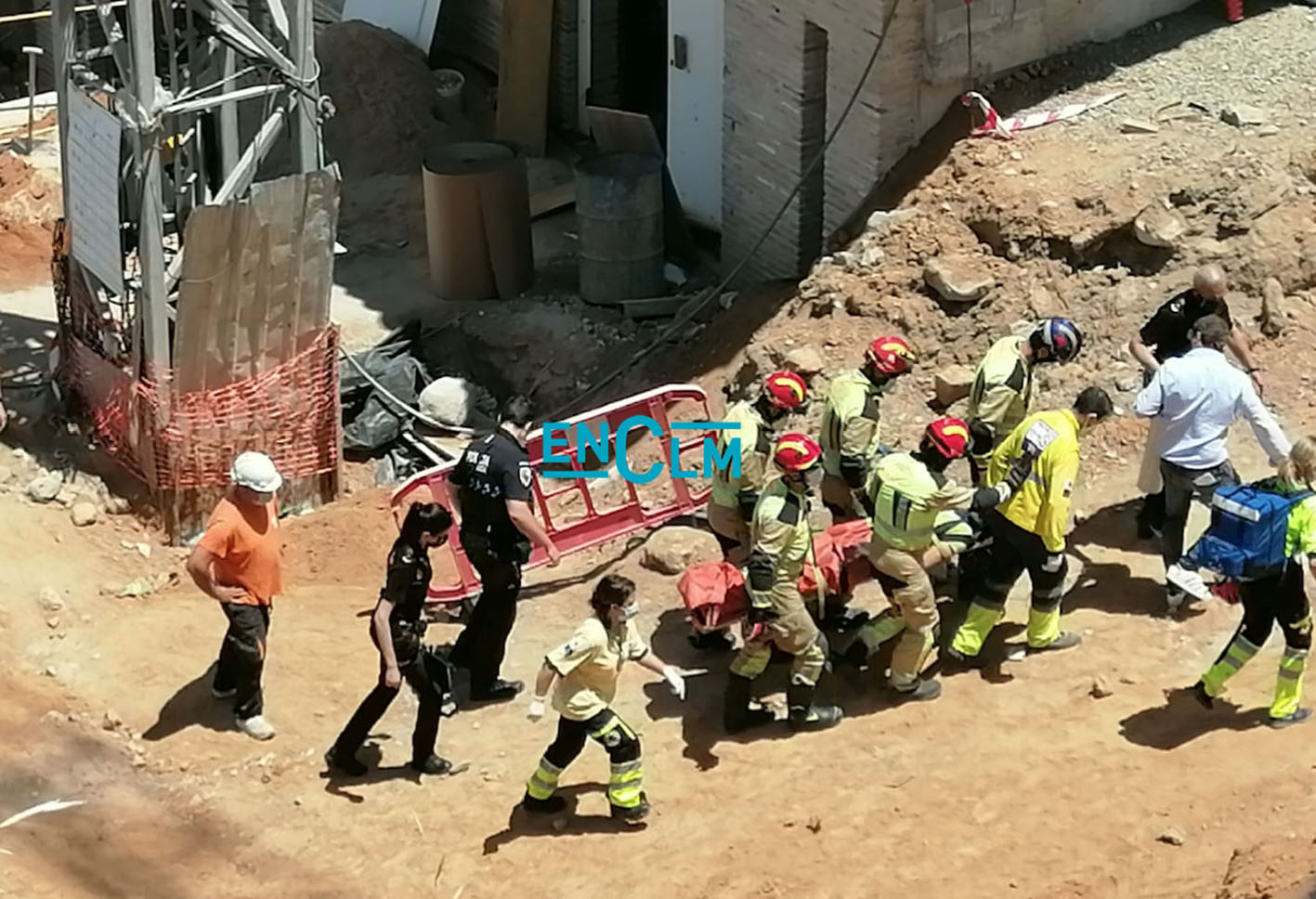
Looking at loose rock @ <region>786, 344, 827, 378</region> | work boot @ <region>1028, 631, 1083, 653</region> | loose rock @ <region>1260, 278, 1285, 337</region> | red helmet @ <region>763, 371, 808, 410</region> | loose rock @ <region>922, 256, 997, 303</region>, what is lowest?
work boot @ <region>1028, 631, 1083, 653</region>

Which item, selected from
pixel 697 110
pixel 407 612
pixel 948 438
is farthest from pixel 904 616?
pixel 697 110

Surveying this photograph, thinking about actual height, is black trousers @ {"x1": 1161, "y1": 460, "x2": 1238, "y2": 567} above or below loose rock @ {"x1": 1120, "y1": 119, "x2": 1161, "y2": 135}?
below

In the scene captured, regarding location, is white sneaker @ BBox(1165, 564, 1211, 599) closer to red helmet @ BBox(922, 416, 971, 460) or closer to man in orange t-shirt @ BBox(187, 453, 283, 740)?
red helmet @ BBox(922, 416, 971, 460)

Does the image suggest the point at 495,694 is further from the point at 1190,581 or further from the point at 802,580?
the point at 1190,581

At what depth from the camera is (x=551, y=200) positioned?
18.0 metres

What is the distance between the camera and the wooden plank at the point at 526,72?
740 inches

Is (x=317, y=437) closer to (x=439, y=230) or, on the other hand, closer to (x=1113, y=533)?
(x=439, y=230)

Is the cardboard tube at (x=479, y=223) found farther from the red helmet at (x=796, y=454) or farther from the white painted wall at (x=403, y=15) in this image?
the red helmet at (x=796, y=454)

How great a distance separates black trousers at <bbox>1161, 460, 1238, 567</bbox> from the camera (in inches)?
425

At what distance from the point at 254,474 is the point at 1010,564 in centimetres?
392

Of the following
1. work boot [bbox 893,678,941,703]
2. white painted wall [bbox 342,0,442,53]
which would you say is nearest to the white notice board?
work boot [bbox 893,678,941,703]

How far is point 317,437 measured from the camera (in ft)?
45.2

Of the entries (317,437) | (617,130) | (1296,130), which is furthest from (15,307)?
(1296,130)

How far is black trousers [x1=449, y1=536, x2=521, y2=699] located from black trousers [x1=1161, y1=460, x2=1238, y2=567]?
3527 millimetres
